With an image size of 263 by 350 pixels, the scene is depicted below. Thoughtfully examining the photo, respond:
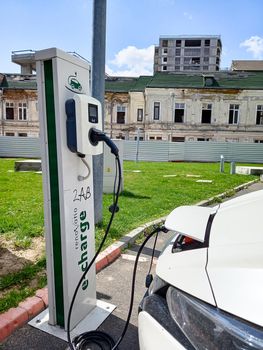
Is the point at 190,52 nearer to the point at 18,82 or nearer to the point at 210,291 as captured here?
the point at 18,82

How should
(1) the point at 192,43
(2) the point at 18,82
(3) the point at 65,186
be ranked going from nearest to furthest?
1. (3) the point at 65,186
2. (2) the point at 18,82
3. (1) the point at 192,43

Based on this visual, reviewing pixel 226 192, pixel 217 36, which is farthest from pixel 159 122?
pixel 217 36

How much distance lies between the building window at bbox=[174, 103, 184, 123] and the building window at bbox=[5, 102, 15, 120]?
16.7 metres

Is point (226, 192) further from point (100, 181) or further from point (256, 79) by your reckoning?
point (256, 79)

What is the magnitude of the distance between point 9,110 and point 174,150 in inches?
717

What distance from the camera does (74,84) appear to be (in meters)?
1.99

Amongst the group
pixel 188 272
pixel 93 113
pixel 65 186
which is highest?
pixel 93 113

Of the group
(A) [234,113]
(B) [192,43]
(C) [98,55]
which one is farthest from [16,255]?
(B) [192,43]

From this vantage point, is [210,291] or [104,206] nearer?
[210,291]

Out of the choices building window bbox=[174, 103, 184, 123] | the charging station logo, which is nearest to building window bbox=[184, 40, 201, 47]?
building window bbox=[174, 103, 184, 123]

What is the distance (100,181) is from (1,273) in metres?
1.85

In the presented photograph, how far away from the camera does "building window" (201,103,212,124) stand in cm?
2802

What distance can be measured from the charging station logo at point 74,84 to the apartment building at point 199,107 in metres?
26.6

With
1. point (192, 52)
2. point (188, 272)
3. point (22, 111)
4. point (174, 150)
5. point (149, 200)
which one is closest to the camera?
point (188, 272)
